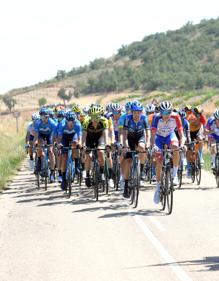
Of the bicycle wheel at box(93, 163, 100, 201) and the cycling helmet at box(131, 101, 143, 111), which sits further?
the bicycle wheel at box(93, 163, 100, 201)

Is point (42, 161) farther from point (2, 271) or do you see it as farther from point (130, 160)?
point (2, 271)

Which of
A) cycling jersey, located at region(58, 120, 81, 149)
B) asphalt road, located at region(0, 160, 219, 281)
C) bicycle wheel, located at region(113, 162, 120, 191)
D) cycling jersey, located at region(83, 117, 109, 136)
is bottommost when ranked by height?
asphalt road, located at region(0, 160, 219, 281)

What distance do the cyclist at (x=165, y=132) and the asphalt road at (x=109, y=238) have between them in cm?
78

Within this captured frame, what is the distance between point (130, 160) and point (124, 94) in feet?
355

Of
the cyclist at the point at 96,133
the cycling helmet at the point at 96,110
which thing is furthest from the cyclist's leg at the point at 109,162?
the cycling helmet at the point at 96,110

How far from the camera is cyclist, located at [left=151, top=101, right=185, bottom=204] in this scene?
13414mm

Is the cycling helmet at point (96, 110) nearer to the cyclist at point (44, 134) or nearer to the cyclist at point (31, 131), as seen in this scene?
the cyclist at point (44, 134)

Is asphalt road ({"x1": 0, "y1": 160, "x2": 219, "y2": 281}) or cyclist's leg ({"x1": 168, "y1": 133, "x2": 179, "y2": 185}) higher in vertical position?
cyclist's leg ({"x1": 168, "y1": 133, "x2": 179, "y2": 185})

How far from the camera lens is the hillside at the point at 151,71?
121 m

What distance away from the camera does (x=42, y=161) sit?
19.1 m

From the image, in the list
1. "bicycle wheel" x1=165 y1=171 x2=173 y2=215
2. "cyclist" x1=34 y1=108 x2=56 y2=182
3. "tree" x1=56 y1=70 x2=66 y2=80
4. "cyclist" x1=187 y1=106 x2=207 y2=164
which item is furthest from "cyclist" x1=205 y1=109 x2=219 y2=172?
"tree" x1=56 y1=70 x2=66 y2=80

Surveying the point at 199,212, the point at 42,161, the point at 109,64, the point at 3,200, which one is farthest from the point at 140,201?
the point at 109,64

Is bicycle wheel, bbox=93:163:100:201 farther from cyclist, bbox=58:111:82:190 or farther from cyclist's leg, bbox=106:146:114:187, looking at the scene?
cyclist, bbox=58:111:82:190

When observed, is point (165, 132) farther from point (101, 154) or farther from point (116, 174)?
point (116, 174)
